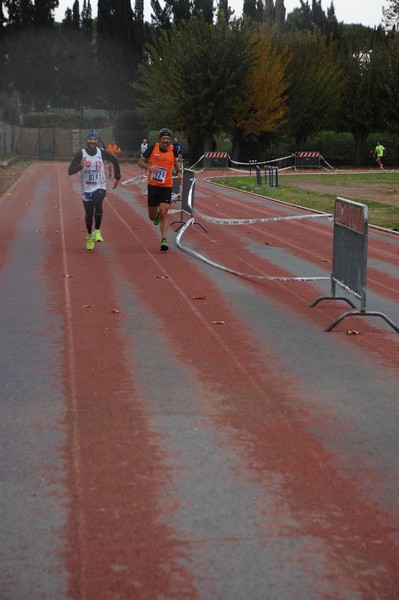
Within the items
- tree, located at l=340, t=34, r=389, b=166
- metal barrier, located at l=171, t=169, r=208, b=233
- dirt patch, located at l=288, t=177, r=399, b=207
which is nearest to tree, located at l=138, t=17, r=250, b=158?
tree, located at l=340, t=34, r=389, b=166

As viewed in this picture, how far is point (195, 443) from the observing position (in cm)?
588

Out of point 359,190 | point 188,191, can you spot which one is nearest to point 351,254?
point 188,191

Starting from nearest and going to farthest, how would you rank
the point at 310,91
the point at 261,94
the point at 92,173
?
the point at 92,173, the point at 261,94, the point at 310,91

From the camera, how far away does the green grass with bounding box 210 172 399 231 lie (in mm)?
27094

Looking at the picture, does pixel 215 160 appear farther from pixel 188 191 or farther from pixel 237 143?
pixel 188 191

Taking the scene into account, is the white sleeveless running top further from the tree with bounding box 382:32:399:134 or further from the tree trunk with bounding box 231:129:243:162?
the tree trunk with bounding box 231:129:243:162

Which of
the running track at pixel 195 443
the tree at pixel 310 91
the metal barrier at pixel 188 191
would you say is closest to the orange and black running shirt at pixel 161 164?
the running track at pixel 195 443

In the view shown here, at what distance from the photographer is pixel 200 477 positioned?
529cm

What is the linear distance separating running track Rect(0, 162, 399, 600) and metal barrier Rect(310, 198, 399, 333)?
279 millimetres

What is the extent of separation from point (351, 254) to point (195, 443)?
4485mm

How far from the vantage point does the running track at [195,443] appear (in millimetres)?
4164

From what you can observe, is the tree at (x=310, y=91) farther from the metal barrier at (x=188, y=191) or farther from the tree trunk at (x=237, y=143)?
the metal barrier at (x=188, y=191)

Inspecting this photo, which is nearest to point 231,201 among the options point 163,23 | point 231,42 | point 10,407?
point 10,407

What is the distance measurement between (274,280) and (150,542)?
8783 millimetres
